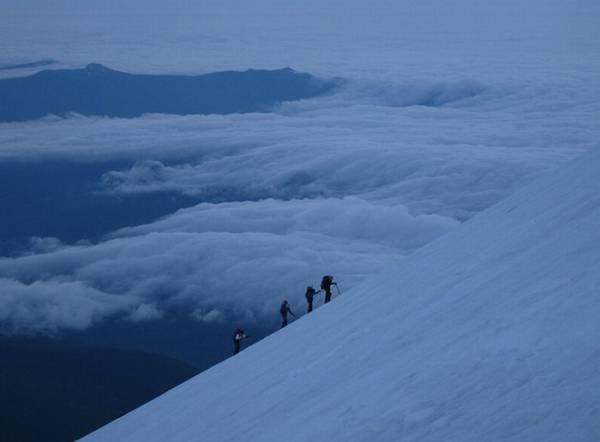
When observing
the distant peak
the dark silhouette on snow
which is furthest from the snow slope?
the distant peak

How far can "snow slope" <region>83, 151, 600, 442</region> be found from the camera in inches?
99.8

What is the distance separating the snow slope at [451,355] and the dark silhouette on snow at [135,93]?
12157 cm

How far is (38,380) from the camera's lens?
29.6m

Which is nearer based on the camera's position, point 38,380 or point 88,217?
point 38,380

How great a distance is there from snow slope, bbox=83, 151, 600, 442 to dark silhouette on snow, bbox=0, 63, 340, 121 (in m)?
122

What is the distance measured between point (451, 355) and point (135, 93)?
13611cm

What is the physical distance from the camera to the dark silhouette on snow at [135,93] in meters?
128

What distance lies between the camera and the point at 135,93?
132875 mm

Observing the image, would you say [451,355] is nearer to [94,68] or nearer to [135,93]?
[94,68]

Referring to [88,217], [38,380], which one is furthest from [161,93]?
[38,380]

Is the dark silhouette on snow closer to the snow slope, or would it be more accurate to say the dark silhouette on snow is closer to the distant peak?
the distant peak

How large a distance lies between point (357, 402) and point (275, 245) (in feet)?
138

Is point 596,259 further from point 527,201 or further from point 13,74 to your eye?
point 13,74

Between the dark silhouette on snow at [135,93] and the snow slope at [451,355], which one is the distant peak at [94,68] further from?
the snow slope at [451,355]
